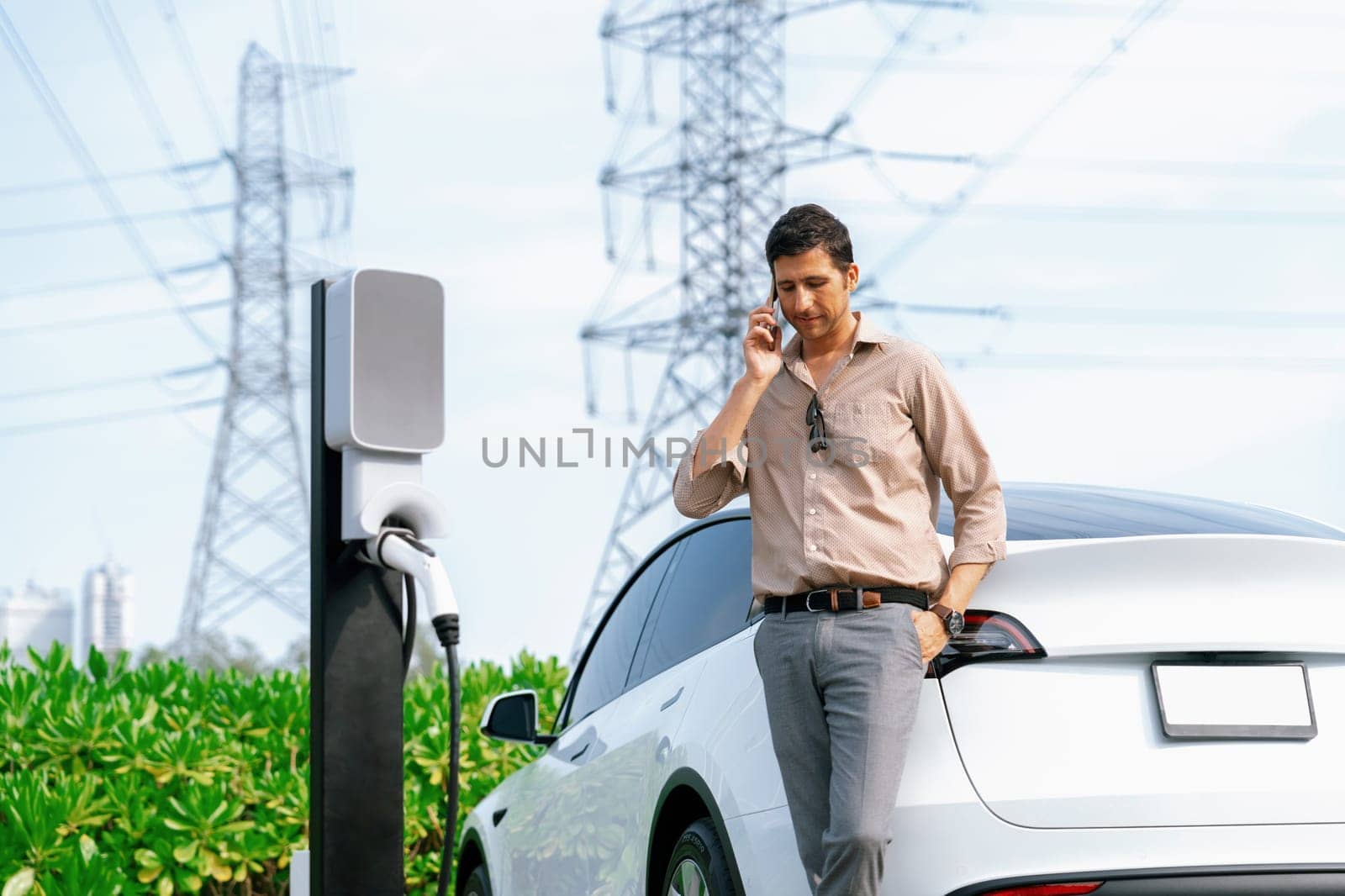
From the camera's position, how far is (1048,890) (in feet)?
8.73

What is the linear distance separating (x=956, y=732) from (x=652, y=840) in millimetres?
1012

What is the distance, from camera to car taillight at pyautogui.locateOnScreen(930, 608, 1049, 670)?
2740 mm

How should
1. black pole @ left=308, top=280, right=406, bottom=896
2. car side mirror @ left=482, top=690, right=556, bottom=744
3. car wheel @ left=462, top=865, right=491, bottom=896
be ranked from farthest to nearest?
1. car wheel @ left=462, top=865, right=491, bottom=896
2. car side mirror @ left=482, top=690, right=556, bottom=744
3. black pole @ left=308, top=280, right=406, bottom=896

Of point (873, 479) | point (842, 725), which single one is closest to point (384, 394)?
point (873, 479)

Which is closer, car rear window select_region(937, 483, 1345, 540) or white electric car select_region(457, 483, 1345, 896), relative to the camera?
white electric car select_region(457, 483, 1345, 896)

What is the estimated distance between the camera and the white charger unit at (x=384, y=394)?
3137 mm

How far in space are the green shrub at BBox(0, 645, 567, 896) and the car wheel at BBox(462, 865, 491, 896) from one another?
1260 millimetres

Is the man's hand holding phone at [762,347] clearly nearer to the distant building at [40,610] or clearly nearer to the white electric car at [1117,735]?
the white electric car at [1117,735]

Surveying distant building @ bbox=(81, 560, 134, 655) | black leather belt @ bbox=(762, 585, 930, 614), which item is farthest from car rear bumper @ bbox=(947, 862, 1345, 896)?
distant building @ bbox=(81, 560, 134, 655)

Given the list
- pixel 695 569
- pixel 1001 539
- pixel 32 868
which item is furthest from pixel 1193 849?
pixel 32 868

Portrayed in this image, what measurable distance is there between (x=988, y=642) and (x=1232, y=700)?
45cm

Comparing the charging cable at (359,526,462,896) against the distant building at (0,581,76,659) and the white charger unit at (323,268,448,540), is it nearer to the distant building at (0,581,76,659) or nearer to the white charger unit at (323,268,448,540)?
the white charger unit at (323,268,448,540)

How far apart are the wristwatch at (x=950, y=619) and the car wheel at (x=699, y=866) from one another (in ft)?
2.30

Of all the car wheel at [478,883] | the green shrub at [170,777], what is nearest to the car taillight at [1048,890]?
the car wheel at [478,883]
